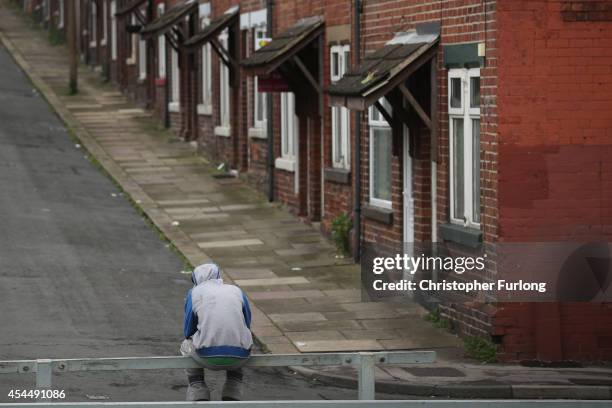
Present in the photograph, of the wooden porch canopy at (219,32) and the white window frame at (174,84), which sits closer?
the wooden porch canopy at (219,32)

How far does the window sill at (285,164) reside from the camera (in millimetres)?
25141

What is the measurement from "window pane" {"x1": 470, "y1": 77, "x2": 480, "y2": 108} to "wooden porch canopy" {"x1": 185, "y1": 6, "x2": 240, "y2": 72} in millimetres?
12369

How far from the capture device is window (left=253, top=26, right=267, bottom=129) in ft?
89.3

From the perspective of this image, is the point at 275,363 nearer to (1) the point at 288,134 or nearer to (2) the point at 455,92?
(2) the point at 455,92

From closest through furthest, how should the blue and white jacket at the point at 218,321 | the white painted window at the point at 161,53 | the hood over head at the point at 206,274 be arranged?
the blue and white jacket at the point at 218,321 < the hood over head at the point at 206,274 < the white painted window at the point at 161,53

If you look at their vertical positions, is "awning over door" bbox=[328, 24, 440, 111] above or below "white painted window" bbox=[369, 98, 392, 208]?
above

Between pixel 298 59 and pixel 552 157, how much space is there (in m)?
8.58

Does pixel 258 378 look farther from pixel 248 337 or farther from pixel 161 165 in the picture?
pixel 161 165

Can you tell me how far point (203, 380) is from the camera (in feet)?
36.8

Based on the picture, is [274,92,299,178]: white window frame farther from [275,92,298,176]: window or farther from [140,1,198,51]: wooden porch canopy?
[140,1,198,51]: wooden porch canopy

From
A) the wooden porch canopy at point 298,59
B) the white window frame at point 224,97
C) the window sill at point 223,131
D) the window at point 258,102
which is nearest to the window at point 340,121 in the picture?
the wooden porch canopy at point 298,59

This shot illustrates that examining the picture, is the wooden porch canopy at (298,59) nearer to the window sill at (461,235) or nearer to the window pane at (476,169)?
the window sill at (461,235)

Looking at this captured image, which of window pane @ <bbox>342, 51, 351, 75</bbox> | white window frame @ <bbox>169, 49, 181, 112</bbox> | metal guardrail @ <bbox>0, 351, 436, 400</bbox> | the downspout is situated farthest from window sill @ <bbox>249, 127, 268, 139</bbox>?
metal guardrail @ <bbox>0, 351, 436, 400</bbox>

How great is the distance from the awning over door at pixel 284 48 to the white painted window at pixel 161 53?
13715mm
